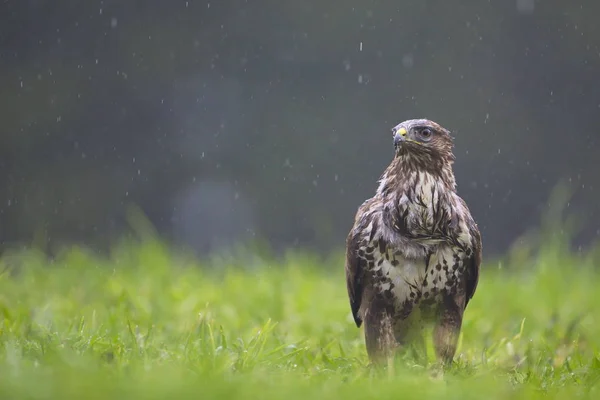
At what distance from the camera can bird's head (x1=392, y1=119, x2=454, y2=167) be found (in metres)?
4.61

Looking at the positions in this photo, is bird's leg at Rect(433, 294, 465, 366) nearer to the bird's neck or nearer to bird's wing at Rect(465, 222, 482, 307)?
bird's wing at Rect(465, 222, 482, 307)

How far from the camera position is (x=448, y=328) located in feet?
15.4

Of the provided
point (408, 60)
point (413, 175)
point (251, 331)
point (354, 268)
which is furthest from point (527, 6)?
point (354, 268)

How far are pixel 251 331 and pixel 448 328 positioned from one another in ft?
3.44

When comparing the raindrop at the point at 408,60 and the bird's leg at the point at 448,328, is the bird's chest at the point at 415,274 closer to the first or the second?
the bird's leg at the point at 448,328

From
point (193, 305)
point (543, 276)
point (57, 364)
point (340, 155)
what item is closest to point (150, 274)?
point (193, 305)

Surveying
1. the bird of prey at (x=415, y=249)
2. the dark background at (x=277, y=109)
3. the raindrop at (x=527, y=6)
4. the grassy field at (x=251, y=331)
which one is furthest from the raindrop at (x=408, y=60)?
the bird of prey at (x=415, y=249)

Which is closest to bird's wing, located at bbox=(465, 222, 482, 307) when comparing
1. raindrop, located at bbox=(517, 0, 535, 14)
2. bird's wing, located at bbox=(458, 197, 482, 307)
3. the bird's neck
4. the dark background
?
bird's wing, located at bbox=(458, 197, 482, 307)

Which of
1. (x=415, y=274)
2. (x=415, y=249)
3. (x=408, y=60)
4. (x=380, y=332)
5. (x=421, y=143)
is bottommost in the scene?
(x=380, y=332)

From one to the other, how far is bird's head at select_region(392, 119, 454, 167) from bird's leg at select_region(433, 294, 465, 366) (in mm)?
617

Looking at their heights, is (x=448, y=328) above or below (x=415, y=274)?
below

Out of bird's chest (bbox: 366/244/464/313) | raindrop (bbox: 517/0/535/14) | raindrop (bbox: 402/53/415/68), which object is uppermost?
raindrop (bbox: 517/0/535/14)

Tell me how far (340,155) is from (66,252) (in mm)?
4990

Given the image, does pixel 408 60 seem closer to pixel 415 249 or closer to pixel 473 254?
pixel 473 254
